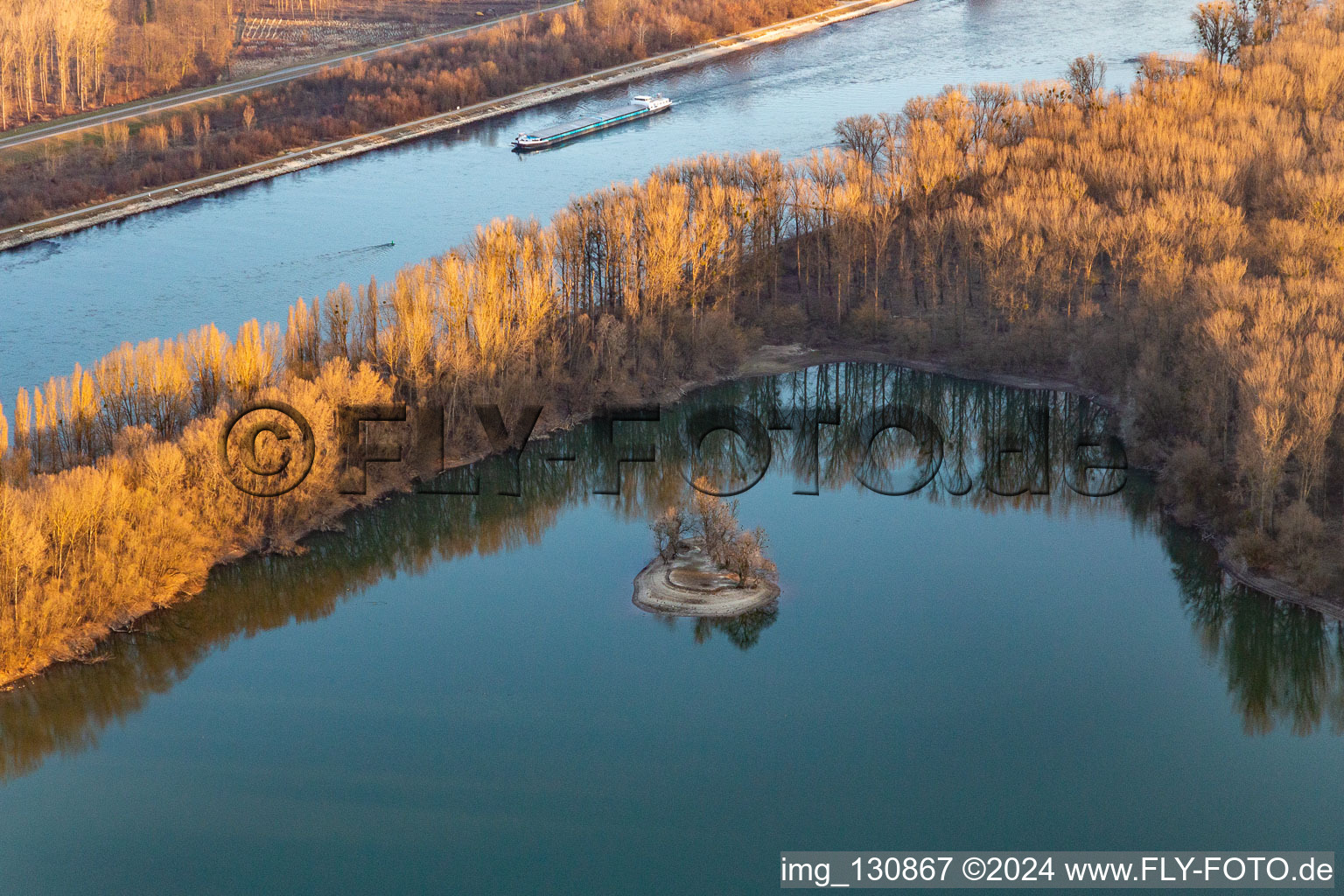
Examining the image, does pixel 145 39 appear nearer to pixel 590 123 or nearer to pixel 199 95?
pixel 199 95

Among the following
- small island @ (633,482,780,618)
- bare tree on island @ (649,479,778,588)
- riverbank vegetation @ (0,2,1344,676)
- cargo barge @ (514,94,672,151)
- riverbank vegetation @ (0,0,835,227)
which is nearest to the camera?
riverbank vegetation @ (0,2,1344,676)

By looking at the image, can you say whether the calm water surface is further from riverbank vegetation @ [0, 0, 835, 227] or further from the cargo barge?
riverbank vegetation @ [0, 0, 835, 227]

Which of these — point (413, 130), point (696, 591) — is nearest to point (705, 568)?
point (696, 591)

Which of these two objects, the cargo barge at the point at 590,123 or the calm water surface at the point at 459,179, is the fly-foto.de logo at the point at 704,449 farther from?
the cargo barge at the point at 590,123

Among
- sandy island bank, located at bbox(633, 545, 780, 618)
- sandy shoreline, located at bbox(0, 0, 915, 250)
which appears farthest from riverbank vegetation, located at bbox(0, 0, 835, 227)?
sandy island bank, located at bbox(633, 545, 780, 618)

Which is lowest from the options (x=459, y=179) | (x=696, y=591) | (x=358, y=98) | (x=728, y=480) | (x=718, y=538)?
(x=696, y=591)
